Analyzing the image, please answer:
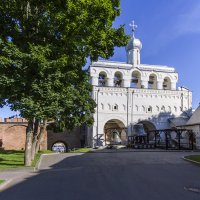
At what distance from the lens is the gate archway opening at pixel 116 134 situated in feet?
139

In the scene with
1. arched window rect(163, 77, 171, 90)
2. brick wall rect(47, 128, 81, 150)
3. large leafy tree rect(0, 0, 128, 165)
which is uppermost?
arched window rect(163, 77, 171, 90)

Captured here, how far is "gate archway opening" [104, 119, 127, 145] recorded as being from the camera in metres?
42.2

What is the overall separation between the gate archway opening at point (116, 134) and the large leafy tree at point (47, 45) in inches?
1056

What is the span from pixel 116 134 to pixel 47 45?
29834mm

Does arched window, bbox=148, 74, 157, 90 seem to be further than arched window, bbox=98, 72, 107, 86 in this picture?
Yes

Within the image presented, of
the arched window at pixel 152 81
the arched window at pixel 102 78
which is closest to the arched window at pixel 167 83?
the arched window at pixel 152 81

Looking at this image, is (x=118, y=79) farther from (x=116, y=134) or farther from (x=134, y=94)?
(x=116, y=134)

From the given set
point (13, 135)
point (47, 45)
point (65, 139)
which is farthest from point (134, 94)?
point (47, 45)

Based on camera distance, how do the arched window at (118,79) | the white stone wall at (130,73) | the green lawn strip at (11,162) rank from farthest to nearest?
1. the arched window at (118,79)
2. the white stone wall at (130,73)
3. the green lawn strip at (11,162)

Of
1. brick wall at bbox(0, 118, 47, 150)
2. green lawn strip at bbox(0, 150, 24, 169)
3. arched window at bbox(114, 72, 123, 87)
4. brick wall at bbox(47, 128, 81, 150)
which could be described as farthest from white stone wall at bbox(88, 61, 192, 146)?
green lawn strip at bbox(0, 150, 24, 169)

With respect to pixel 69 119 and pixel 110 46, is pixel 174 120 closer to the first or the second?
pixel 69 119

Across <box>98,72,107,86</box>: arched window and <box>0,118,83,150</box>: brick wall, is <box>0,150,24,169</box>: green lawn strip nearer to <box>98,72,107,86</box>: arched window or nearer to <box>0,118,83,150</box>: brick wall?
<box>0,118,83,150</box>: brick wall

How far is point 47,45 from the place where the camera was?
1444cm

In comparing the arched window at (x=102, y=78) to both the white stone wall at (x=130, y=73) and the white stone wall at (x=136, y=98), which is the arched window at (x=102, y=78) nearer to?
the white stone wall at (x=136, y=98)
